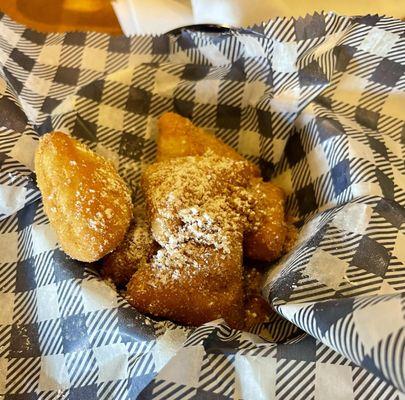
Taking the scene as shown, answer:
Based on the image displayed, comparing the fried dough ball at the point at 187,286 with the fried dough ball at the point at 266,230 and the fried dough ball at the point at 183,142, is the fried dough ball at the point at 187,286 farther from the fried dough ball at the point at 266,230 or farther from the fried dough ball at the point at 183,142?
the fried dough ball at the point at 183,142

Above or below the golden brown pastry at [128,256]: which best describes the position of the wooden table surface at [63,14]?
above

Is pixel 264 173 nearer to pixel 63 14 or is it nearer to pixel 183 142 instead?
pixel 183 142

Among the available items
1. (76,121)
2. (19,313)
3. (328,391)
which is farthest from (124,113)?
(328,391)

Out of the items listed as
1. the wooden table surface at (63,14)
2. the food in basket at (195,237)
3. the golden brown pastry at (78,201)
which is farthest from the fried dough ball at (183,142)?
the wooden table surface at (63,14)

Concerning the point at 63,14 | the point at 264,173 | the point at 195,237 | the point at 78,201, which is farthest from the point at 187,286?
the point at 63,14

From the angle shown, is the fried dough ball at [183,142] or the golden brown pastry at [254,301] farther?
the fried dough ball at [183,142]

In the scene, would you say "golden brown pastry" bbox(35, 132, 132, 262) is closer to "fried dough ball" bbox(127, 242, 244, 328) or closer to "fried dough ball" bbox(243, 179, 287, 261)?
"fried dough ball" bbox(127, 242, 244, 328)
